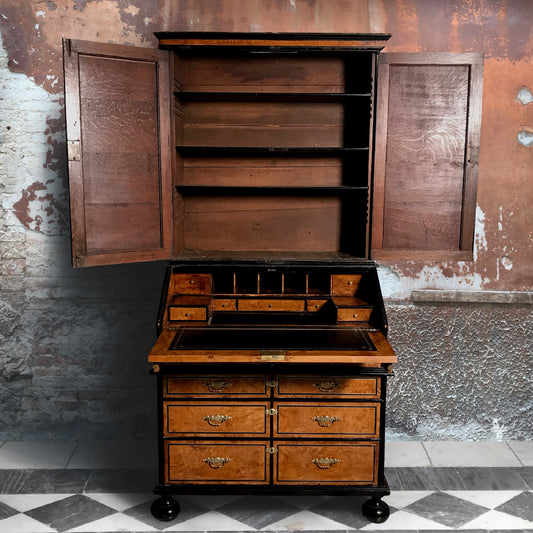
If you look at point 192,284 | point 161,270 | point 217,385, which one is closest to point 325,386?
point 217,385

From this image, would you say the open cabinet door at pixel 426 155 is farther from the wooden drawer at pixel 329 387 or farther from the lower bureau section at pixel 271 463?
the lower bureau section at pixel 271 463

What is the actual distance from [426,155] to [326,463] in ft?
5.20

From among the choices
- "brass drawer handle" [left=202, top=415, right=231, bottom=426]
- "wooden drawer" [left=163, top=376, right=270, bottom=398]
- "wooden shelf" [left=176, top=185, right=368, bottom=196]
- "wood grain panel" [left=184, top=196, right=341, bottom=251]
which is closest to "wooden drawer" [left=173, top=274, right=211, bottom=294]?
"wood grain panel" [left=184, top=196, right=341, bottom=251]

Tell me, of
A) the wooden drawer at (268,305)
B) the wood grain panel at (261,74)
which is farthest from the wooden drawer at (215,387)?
the wood grain panel at (261,74)

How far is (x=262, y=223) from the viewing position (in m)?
3.44

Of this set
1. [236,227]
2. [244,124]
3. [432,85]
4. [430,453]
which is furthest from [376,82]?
[430,453]

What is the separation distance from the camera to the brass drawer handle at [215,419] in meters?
2.71

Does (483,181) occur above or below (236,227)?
above

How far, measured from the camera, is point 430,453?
353cm

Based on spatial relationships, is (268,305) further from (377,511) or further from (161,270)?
(377,511)

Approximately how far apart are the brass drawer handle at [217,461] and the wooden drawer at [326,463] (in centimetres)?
24

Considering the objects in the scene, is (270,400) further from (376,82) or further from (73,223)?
(376,82)

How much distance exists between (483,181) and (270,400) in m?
1.84

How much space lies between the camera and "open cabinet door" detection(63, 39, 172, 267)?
107 inches
